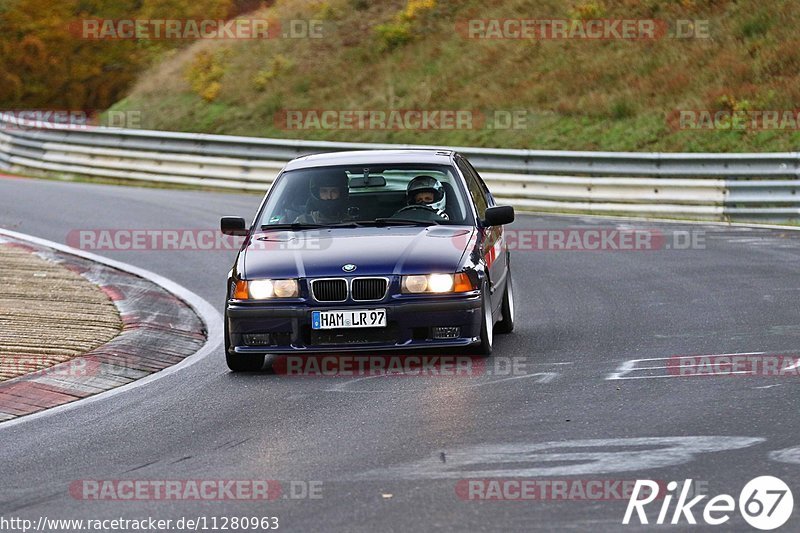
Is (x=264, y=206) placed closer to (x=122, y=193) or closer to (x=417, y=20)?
(x=122, y=193)

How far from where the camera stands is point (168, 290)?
47.4ft

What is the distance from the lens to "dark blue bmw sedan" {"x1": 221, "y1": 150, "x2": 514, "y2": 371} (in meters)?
9.88

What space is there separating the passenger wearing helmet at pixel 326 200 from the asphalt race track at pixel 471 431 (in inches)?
53.4

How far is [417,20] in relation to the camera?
119 feet

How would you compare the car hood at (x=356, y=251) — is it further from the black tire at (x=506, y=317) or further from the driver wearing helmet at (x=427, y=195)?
the black tire at (x=506, y=317)

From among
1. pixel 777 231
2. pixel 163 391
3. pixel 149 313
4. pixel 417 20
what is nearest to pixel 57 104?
pixel 417 20

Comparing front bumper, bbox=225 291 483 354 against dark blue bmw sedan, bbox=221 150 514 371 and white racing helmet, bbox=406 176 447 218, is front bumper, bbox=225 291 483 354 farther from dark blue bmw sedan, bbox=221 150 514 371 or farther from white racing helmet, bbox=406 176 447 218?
white racing helmet, bbox=406 176 447 218

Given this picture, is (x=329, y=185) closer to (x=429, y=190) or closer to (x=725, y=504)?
(x=429, y=190)

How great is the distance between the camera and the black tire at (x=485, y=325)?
33.2ft

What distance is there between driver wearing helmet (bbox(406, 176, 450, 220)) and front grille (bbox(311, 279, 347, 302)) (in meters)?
1.48

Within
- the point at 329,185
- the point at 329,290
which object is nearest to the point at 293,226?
the point at 329,185

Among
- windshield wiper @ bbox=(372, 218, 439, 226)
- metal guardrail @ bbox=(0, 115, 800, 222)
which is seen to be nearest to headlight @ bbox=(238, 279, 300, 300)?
windshield wiper @ bbox=(372, 218, 439, 226)

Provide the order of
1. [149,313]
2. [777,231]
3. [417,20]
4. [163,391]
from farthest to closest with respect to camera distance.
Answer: [417,20], [777,231], [149,313], [163,391]

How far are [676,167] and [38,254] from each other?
34.7 ft
